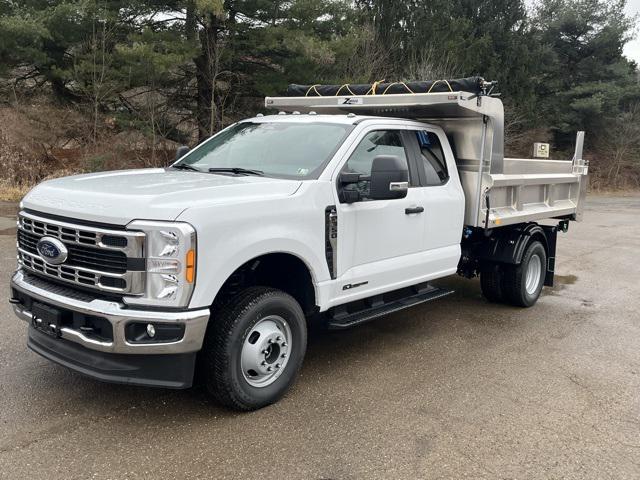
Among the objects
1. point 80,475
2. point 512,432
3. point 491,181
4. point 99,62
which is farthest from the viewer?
point 99,62

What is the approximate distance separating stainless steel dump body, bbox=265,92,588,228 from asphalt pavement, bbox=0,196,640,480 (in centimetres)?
136

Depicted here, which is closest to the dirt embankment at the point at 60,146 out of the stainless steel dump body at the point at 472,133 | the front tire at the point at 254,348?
the stainless steel dump body at the point at 472,133

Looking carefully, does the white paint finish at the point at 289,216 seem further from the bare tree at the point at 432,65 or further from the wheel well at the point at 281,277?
the bare tree at the point at 432,65

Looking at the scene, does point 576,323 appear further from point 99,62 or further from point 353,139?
point 99,62

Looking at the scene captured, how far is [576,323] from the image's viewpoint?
662cm

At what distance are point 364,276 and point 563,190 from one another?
436 cm

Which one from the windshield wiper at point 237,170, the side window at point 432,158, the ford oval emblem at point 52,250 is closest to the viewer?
the ford oval emblem at point 52,250

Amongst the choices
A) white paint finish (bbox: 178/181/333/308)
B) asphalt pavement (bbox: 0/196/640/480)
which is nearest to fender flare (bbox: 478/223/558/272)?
asphalt pavement (bbox: 0/196/640/480)

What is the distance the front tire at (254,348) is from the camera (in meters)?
3.84

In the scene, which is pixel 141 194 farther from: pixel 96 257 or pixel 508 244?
pixel 508 244

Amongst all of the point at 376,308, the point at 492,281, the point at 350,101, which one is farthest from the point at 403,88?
the point at 492,281

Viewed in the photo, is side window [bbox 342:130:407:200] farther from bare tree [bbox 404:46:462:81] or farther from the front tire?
bare tree [bbox 404:46:462:81]

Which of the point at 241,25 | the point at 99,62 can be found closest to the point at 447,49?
the point at 241,25

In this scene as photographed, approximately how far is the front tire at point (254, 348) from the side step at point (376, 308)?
1.64 ft
